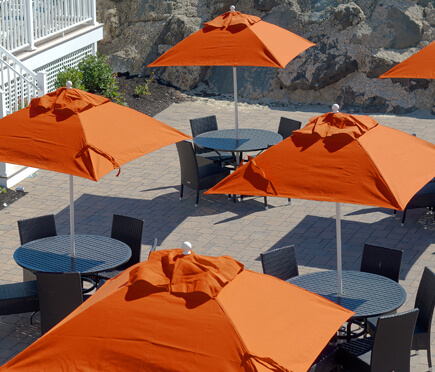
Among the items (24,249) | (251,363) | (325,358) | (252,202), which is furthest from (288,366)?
(252,202)

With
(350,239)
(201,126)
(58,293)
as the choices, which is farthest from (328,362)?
(201,126)

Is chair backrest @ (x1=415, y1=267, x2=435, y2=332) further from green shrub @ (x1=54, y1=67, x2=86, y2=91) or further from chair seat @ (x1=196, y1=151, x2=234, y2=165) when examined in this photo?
green shrub @ (x1=54, y1=67, x2=86, y2=91)

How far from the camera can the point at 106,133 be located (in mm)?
8898

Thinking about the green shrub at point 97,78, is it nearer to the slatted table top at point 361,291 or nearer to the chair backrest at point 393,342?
the slatted table top at point 361,291

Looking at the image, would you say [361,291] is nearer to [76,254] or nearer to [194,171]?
[76,254]

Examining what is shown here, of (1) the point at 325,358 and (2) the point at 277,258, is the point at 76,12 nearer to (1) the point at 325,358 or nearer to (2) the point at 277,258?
(2) the point at 277,258

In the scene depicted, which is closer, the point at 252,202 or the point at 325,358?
the point at 325,358

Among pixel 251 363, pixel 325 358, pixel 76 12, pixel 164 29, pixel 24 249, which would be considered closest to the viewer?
pixel 251 363

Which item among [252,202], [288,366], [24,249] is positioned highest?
[288,366]

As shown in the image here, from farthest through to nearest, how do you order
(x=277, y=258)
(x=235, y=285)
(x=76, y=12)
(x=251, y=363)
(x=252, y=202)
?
(x=76, y=12) → (x=252, y=202) → (x=277, y=258) → (x=235, y=285) → (x=251, y=363)

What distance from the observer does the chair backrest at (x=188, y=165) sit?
12.8 metres

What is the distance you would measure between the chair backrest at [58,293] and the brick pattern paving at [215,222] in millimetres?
1003

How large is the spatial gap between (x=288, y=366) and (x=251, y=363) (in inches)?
10.7

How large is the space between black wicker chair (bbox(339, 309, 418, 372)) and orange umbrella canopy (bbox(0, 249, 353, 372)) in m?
1.26
